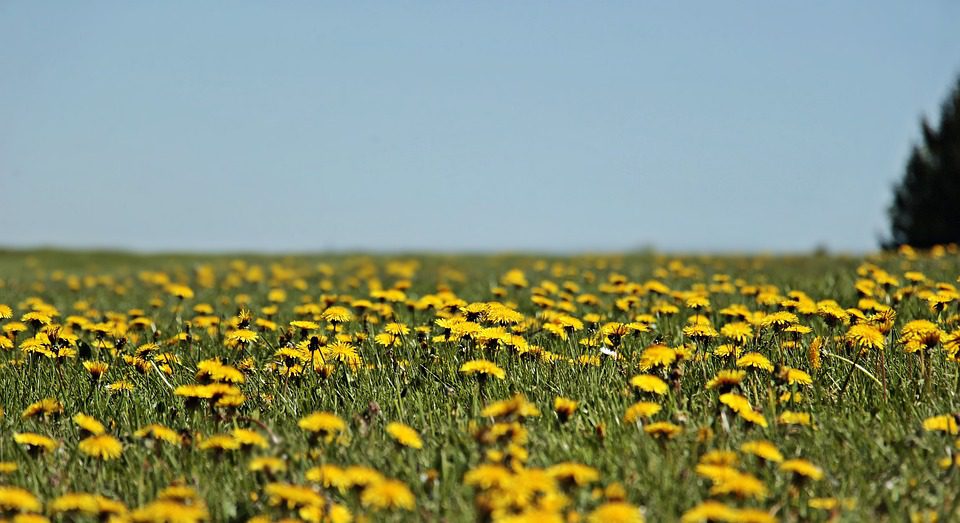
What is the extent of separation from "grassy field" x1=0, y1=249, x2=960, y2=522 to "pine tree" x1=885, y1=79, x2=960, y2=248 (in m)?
22.1

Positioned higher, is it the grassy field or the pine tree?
the pine tree

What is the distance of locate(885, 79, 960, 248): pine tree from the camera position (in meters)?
24.6

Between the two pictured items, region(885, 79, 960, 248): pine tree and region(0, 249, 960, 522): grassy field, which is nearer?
region(0, 249, 960, 522): grassy field

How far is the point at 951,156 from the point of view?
24812 mm

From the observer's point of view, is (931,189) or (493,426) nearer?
(493,426)

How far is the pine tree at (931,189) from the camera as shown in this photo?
2464 centimetres

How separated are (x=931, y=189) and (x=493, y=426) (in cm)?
2618

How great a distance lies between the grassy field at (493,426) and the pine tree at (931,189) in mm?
22137

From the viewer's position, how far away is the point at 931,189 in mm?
25250

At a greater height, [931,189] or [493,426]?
[931,189]

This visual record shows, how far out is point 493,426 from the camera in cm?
263

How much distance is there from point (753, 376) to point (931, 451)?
34.7 inches

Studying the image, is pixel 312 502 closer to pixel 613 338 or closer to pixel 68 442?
pixel 68 442

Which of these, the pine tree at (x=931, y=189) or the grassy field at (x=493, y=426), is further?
the pine tree at (x=931, y=189)
